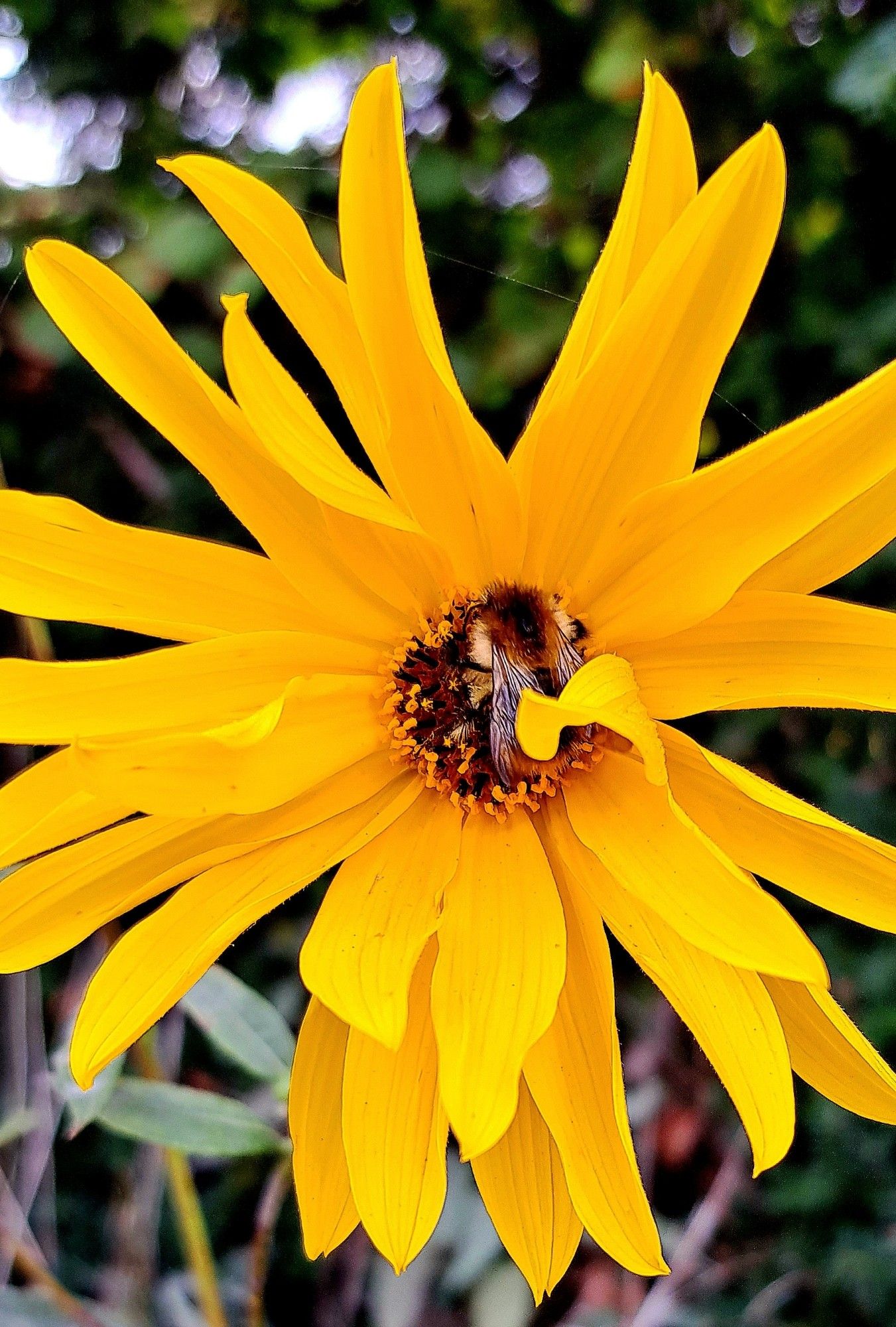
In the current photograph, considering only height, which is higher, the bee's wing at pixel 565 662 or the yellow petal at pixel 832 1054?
the bee's wing at pixel 565 662

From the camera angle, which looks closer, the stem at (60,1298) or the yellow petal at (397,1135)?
the yellow petal at (397,1135)

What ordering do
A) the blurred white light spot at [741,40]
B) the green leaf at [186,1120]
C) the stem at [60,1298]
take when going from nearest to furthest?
the green leaf at [186,1120]
the stem at [60,1298]
the blurred white light spot at [741,40]

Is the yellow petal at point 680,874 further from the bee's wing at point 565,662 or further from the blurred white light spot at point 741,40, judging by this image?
the blurred white light spot at point 741,40

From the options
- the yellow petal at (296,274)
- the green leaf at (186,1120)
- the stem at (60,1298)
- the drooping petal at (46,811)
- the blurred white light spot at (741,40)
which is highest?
the blurred white light spot at (741,40)

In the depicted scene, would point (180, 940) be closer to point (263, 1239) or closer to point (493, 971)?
point (493, 971)

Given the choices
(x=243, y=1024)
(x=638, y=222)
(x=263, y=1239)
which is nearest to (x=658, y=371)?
(x=638, y=222)

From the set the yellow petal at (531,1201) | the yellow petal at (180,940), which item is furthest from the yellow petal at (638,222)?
the yellow petal at (531,1201)

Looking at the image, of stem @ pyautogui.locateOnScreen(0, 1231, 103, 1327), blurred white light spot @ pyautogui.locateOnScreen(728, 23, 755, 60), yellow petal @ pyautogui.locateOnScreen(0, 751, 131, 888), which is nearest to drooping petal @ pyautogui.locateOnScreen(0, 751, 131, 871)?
yellow petal @ pyautogui.locateOnScreen(0, 751, 131, 888)

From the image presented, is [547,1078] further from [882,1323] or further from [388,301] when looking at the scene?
[882,1323]
